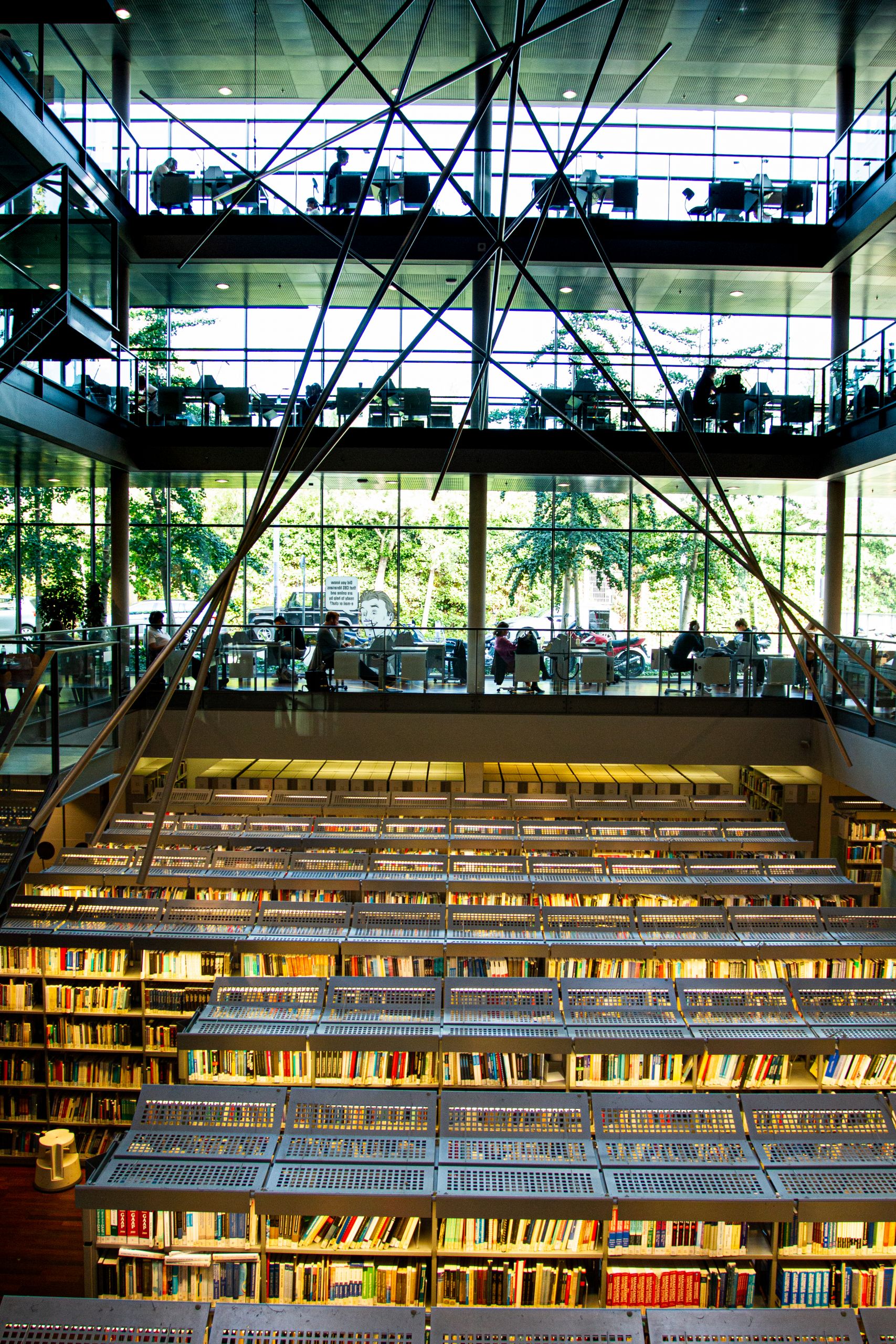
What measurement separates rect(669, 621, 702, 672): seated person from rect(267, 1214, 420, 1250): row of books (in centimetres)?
892

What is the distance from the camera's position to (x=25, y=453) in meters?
11.1

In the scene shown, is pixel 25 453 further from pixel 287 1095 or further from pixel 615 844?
pixel 287 1095

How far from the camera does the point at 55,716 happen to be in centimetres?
817

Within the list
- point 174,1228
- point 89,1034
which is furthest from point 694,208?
point 174,1228

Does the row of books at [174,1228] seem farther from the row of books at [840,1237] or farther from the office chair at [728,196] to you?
the office chair at [728,196]

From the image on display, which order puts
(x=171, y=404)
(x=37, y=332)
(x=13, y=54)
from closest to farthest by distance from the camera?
1. (x=37, y=332)
2. (x=13, y=54)
3. (x=171, y=404)

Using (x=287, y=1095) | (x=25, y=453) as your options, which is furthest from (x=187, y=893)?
(x=25, y=453)

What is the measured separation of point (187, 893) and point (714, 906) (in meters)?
4.23

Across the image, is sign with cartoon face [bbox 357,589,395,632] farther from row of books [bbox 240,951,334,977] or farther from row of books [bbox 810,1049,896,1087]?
row of books [bbox 810,1049,896,1087]

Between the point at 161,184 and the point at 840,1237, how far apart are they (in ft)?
45.8

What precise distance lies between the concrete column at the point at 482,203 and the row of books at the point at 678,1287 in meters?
10.6

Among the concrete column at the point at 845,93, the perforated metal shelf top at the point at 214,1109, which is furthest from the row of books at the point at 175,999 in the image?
the concrete column at the point at 845,93

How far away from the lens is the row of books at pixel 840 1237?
4234mm

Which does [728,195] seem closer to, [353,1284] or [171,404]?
[171,404]
